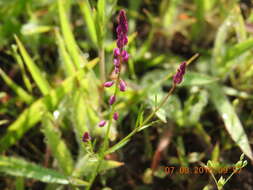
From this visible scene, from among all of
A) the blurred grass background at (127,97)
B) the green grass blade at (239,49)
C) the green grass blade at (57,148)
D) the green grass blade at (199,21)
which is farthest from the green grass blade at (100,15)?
the green grass blade at (199,21)

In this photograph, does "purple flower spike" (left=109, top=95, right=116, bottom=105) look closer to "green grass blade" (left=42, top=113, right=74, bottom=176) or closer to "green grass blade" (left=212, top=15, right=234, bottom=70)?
"green grass blade" (left=42, top=113, right=74, bottom=176)

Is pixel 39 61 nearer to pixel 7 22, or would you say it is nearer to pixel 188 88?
pixel 7 22

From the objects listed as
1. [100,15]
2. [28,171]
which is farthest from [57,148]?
[100,15]

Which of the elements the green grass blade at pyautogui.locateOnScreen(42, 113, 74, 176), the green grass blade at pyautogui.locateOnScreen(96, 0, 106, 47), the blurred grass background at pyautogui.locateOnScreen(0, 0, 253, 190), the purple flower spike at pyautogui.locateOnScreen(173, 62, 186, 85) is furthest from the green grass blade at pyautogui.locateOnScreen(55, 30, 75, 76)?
the purple flower spike at pyautogui.locateOnScreen(173, 62, 186, 85)

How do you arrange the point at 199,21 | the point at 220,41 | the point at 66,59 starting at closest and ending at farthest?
the point at 66,59
the point at 220,41
the point at 199,21

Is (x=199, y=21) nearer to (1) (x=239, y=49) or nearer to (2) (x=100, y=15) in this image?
(1) (x=239, y=49)

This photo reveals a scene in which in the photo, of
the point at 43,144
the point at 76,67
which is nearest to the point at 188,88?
the point at 76,67

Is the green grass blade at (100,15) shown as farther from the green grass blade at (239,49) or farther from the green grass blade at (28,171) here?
the green grass blade at (239,49)
